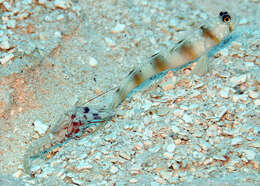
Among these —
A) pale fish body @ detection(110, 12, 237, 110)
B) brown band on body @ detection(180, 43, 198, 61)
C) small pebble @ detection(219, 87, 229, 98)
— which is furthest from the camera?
brown band on body @ detection(180, 43, 198, 61)

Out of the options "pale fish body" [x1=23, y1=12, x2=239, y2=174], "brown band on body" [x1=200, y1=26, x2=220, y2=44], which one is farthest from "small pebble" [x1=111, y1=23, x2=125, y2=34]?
"brown band on body" [x1=200, y1=26, x2=220, y2=44]

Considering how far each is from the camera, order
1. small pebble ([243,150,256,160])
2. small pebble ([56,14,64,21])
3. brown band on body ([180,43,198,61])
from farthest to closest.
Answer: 1. small pebble ([56,14,64,21])
2. brown band on body ([180,43,198,61])
3. small pebble ([243,150,256,160])

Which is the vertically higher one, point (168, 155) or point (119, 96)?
point (119, 96)

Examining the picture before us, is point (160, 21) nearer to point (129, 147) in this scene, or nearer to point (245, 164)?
point (129, 147)

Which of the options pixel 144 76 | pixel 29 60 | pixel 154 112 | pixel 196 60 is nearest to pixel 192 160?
pixel 154 112

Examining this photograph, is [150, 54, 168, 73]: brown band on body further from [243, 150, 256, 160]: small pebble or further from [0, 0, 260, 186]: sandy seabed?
[243, 150, 256, 160]: small pebble

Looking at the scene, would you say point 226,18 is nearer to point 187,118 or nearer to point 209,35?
point 209,35

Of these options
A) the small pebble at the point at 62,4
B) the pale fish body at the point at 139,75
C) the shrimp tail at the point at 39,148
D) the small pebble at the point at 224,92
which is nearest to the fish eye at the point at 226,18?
the pale fish body at the point at 139,75

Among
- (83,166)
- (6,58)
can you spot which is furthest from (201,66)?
(6,58)
